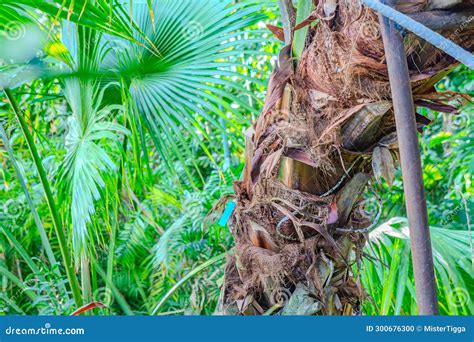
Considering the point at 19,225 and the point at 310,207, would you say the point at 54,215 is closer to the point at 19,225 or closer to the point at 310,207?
the point at 310,207

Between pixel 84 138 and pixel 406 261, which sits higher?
pixel 84 138

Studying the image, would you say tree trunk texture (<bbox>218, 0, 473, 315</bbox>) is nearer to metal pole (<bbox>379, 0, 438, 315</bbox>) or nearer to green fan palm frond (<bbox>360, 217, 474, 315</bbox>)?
metal pole (<bbox>379, 0, 438, 315</bbox>)

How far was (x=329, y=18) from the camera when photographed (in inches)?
21.6

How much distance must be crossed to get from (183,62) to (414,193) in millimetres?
900

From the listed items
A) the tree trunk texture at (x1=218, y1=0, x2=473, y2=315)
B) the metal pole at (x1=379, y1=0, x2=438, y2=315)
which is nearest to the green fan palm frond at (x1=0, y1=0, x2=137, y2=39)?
the tree trunk texture at (x1=218, y1=0, x2=473, y2=315)

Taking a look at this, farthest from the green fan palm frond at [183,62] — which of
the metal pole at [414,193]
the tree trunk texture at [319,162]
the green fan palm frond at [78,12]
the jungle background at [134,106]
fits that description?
the metal pole at [414,193]

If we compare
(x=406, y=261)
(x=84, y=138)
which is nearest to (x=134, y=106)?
(x=84, y=138)

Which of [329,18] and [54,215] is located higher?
[329,18]

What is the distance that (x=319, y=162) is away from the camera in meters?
0.58

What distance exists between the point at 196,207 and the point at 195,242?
0.38 ft

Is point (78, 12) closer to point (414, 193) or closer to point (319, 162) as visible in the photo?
point (319, 162)

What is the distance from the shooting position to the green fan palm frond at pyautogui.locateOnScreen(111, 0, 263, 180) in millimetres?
1146

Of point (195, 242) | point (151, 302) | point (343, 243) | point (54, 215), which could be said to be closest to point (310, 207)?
point (343, 243)

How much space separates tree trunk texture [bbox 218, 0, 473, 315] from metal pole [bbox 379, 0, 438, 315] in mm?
132
